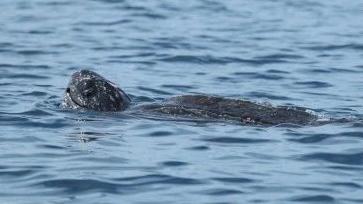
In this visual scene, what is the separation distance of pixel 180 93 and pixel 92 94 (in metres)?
2.31

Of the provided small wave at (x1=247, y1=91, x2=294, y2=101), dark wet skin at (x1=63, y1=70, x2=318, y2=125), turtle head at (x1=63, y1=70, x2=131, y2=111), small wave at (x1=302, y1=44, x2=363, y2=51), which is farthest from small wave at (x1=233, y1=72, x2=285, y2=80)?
turtle head at (x1=63, y1=70, x2=131, y2=111)

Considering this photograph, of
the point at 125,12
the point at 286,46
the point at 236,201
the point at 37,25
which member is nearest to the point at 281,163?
the point at 236,201

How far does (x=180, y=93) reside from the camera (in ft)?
53.1

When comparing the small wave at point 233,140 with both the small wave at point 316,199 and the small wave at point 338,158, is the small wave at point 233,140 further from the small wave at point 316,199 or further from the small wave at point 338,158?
the small wave at point 316,199

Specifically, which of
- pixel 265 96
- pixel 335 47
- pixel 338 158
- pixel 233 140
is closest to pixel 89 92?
pixel 233 140

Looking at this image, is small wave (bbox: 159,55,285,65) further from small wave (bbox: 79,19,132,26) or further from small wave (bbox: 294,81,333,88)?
small wave (bbox: 79,19,132,26)

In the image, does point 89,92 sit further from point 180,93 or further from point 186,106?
point 180,93

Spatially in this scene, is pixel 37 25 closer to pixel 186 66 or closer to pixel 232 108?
pixel 186 66

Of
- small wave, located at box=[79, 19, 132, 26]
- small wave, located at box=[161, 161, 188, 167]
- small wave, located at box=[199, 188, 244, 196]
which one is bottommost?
small wave, located at box=[199, 188, 244, 196]

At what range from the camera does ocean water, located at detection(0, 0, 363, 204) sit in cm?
1039

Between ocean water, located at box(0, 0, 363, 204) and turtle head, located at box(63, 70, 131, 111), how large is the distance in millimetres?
231

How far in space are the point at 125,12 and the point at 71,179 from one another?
14717 mm

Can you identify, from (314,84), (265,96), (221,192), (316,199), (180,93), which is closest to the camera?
(316,199)

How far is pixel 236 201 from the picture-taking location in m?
9.80
